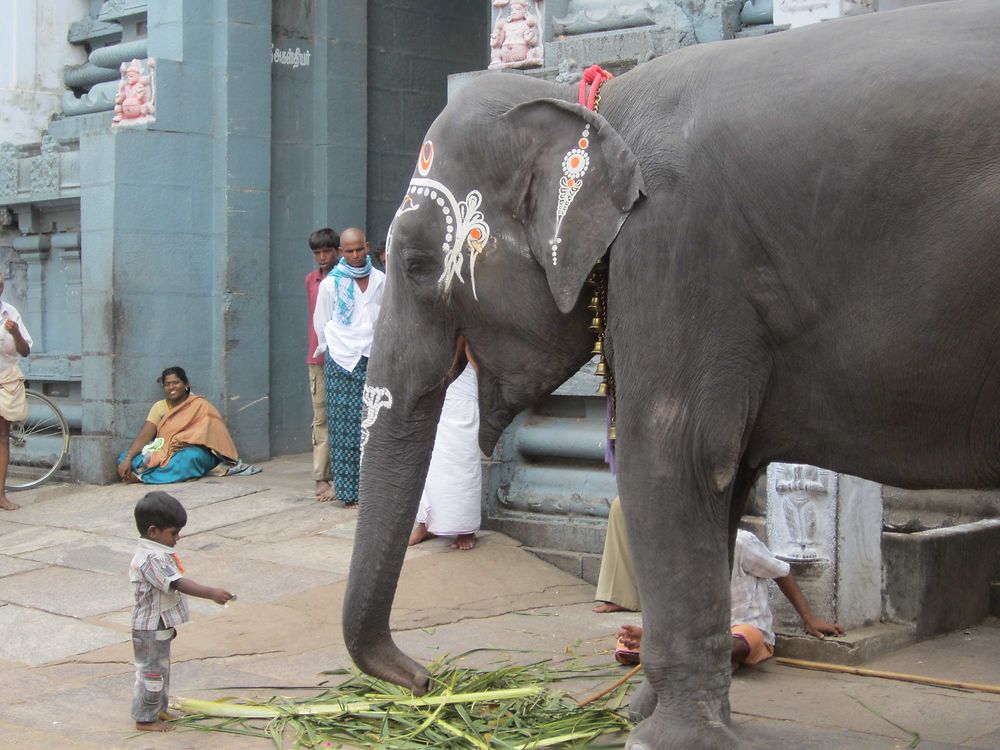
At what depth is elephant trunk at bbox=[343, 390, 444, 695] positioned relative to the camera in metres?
4.12

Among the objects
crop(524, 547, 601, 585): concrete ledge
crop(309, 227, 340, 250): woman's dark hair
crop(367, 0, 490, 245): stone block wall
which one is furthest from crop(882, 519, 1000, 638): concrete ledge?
crop(367, 0, 490, 245): stone block wall

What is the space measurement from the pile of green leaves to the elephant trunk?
0.72ft

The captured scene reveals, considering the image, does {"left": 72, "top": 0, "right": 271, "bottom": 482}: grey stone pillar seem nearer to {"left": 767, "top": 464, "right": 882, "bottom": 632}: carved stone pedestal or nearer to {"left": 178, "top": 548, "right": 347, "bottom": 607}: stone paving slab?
{"left": 178, "top": 548, "right": 347, "bottom": 607}: stone paving slab

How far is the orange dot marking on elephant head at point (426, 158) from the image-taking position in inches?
160

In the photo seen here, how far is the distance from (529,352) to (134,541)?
13.4ft

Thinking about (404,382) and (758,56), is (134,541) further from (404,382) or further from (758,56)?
(758,56)

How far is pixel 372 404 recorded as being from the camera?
4.20 metres

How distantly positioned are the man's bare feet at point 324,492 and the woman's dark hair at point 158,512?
3.40 m

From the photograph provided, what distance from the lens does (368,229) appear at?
10.2 m

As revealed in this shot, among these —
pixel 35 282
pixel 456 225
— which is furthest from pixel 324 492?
pixel 456 225

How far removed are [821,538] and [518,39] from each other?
304cm

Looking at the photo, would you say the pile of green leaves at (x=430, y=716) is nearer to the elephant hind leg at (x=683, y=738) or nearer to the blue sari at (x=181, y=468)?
the elephant hind leg at (x=683, y=738)

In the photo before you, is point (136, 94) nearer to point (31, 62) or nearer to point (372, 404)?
point (31, 62)

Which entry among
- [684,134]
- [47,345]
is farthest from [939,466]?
[47,345]
